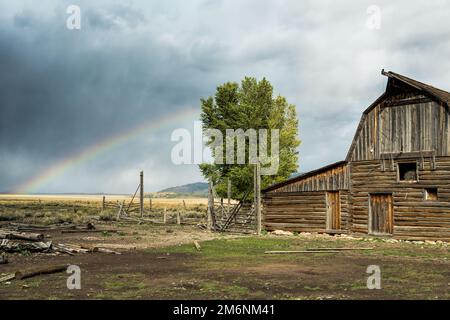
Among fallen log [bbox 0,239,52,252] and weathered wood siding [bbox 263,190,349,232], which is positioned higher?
weathered wood siding [bbox 263,190,349,232]

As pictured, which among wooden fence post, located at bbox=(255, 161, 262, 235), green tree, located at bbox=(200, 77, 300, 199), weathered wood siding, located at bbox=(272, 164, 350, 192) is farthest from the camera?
green tree, located at bbox=(200, 77, 300, 199)

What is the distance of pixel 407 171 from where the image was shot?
2903cm

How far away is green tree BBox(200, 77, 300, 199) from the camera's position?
5106 cm

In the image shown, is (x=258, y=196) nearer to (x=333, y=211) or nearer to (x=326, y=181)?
(x=326, y=181)

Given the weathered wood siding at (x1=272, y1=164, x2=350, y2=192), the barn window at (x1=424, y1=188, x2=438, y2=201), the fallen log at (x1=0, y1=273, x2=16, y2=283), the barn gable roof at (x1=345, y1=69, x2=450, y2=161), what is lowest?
the fallen log at (x1=0, y1=273, x2=16, y2=283)

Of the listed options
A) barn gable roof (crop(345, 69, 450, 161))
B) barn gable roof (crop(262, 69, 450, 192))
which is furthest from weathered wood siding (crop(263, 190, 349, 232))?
barn gable roof (crop(345, 69, 450, 161))

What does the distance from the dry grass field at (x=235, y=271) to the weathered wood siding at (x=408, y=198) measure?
1389 mm

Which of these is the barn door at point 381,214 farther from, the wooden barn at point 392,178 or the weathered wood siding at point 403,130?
the weathered wood siding at point 403,130

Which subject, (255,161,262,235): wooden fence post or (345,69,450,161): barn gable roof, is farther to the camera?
(255,161,262,235): wooden fence post

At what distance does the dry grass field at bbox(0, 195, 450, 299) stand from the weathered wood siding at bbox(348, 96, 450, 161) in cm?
544

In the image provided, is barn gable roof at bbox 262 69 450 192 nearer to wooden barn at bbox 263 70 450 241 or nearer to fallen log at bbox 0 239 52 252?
wooden barn at bbox 263 70 450 241

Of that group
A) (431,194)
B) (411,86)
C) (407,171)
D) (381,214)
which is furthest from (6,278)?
(411,86)
